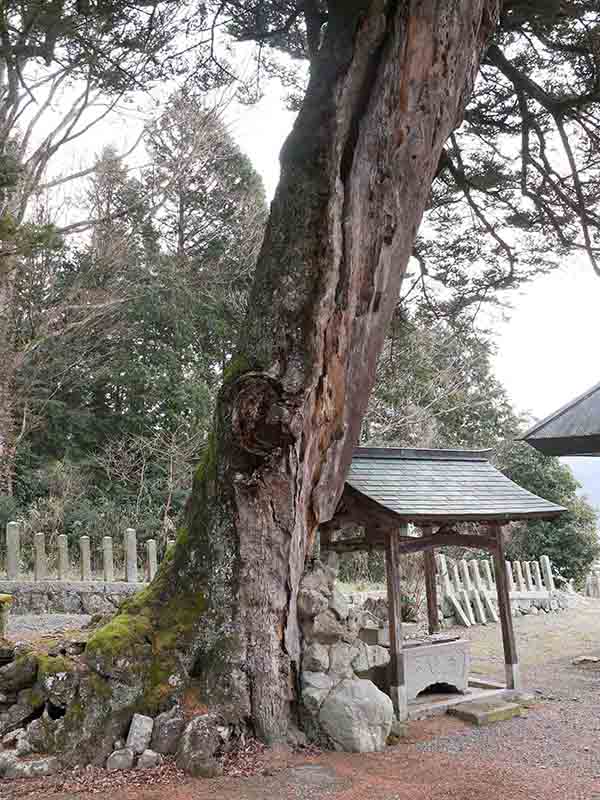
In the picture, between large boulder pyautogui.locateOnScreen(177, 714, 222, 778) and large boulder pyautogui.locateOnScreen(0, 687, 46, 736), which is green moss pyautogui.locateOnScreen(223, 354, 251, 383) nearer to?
large boulder pyautogui.locateOnScreen(177, 714, 222, 778)

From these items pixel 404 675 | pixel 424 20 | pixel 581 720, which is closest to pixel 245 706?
pixel 404 675

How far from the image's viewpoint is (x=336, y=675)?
5.17 metres

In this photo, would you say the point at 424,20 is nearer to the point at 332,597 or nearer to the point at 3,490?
the point at 332,597

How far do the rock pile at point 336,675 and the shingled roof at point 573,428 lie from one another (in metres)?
3.50

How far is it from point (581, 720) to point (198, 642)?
3550mm

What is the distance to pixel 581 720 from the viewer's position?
5891mm

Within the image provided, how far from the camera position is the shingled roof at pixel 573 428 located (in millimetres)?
7719

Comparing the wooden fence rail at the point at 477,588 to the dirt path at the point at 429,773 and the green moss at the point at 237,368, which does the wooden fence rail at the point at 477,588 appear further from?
the green moss at the point at 237,368

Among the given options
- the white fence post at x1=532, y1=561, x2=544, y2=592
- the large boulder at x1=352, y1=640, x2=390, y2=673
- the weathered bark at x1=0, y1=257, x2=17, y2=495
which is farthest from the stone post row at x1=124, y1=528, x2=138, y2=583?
the white fence post at x1=532, y1=561, x2=544, y2=592

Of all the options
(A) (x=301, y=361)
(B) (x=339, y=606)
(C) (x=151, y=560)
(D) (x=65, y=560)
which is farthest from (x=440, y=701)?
(D) (x=65, y=560)

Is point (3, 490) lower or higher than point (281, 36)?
lower

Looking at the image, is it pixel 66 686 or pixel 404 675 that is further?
pixel 404 675

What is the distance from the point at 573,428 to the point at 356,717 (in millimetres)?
4529

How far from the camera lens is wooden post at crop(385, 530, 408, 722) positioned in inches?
233
